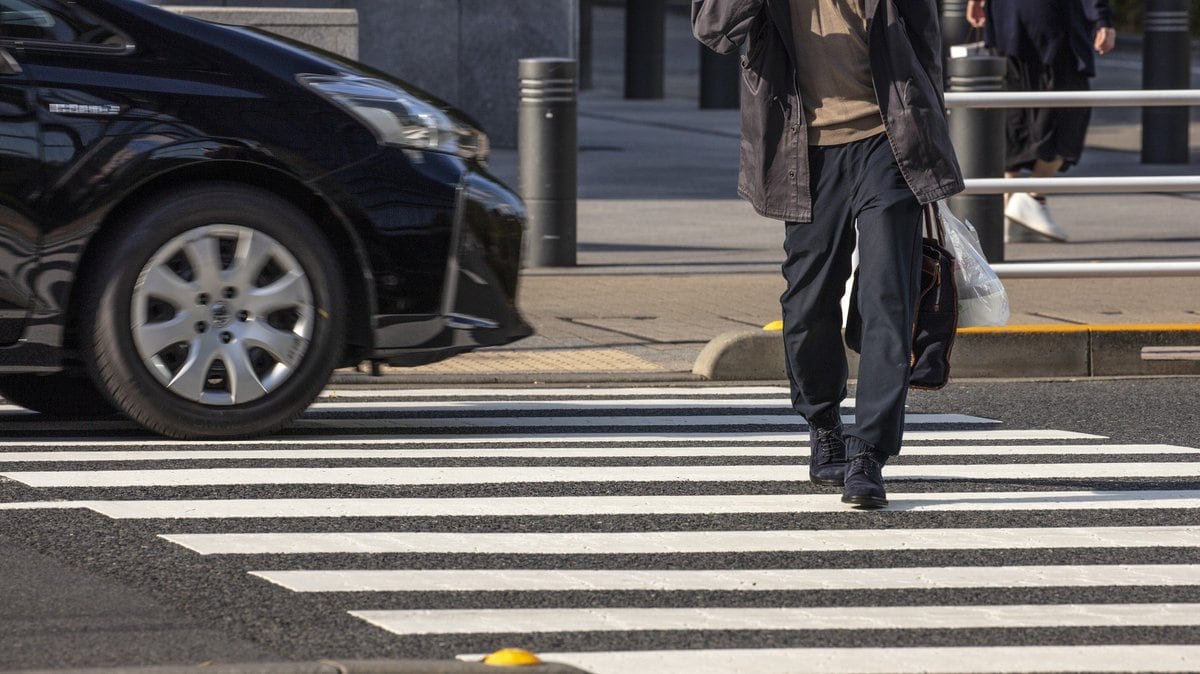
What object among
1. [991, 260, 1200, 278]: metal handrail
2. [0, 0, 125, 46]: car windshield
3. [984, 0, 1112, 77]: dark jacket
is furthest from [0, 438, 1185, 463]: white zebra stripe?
[984, 0, 1112, 77]: dark jacket

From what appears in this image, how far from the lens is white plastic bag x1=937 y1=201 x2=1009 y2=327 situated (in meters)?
6.07

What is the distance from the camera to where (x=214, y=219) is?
6.41 meters

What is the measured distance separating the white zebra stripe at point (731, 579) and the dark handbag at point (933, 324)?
0.86 metres

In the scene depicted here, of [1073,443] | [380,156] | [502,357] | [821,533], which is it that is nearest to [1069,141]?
[502,357]

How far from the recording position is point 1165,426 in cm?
730

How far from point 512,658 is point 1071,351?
5.18m

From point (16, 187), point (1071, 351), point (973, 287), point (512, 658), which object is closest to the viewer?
point (512, 658)

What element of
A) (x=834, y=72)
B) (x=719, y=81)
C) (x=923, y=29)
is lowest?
(x=719, y=81)

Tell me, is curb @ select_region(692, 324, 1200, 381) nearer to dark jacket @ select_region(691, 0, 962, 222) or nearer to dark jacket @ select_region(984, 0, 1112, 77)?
dark jacket @ select_region(691, 0, 962, 222)

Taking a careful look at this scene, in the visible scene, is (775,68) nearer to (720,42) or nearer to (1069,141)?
(720,42)

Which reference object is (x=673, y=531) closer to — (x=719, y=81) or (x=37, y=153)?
(x=37, y=153)

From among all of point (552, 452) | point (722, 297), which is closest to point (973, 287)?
point (552, 452)

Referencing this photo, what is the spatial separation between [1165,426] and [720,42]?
8.20 feet

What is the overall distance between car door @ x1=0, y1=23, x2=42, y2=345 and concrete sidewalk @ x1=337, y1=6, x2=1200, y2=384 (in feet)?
6.85
